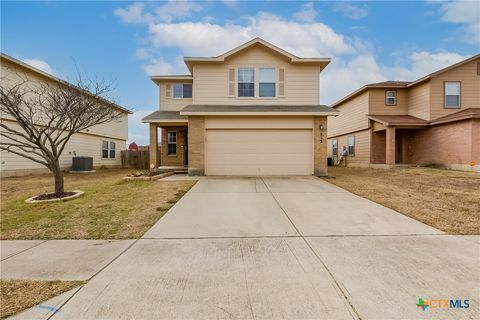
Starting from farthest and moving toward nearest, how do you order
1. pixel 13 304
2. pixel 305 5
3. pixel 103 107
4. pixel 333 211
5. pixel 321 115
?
pixel 305 5 → pixel 321 115 → pixel 103 107 → pixel 333 211 → pixel 13 304

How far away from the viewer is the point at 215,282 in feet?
8.86

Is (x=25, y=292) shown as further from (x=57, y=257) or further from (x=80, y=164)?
(x=80, y=164)

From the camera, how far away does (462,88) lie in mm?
15414

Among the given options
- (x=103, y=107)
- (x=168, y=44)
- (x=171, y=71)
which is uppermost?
(x=168, y=44)

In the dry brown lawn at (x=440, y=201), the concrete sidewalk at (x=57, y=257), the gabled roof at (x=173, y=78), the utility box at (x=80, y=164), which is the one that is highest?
the gabled roof at (x=173, y=78)

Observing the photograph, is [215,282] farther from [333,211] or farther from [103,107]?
[103,107]

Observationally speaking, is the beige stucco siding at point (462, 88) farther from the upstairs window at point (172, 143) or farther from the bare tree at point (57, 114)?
the bare tree at point (57, 114)

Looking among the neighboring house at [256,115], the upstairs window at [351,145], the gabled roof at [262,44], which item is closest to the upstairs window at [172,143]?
the neighboring house at [256,115]

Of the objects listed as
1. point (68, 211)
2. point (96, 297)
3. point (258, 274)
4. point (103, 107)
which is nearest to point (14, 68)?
point (103, 107)

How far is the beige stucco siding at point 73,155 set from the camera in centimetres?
1277

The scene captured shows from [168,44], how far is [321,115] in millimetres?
11373

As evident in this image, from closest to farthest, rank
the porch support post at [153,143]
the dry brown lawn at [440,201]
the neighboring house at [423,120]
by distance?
the dry brown lawn at [440,201]
the neighboring house at [423,120]
the porch support post at [153,143]

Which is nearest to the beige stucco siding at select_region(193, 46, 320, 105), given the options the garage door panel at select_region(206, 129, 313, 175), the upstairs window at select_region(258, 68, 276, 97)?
the upstairs window at select_region(258, 68, 276, 97)

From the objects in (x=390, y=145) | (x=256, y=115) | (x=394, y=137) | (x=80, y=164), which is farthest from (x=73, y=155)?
(x=394, y=137)
